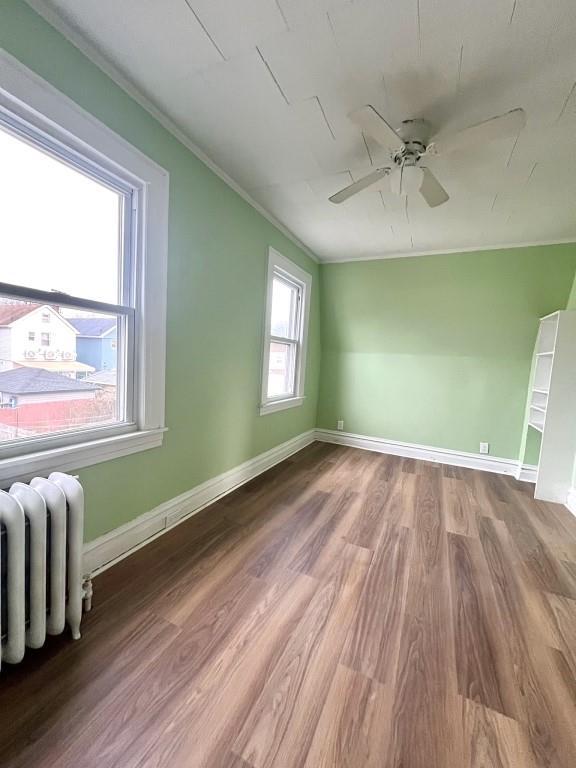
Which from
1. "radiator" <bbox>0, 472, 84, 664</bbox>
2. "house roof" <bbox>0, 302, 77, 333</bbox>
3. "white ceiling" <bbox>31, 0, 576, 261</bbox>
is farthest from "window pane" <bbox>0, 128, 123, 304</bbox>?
"radiator" <bbox>0, 472, 84, 664</bbox>

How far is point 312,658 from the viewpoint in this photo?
48.4 inches

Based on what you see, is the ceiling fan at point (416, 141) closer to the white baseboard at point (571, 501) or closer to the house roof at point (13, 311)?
the house roof at point (13, 311)

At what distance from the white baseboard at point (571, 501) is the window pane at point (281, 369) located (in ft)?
9.40

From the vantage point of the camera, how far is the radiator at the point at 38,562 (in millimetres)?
1020

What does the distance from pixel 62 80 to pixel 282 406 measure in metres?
2.79

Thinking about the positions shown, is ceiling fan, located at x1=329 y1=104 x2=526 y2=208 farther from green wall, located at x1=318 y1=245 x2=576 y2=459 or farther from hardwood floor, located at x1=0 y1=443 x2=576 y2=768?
hardwood floor, located at x1=0 y1=443 x2=576 y2=768

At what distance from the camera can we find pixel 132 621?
1.34m

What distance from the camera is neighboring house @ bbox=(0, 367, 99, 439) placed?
4.26ft

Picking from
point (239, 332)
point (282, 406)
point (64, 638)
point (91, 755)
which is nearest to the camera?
point (91, 755)

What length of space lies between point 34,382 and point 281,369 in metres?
2.49

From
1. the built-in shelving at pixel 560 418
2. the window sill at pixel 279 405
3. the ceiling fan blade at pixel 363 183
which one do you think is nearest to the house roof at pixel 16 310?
the ceiling fan blade at pixel 363 183

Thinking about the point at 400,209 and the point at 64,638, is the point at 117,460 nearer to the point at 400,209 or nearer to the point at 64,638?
the point at 64,638

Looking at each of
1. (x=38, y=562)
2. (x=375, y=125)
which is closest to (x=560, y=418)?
(x=375, y=125)

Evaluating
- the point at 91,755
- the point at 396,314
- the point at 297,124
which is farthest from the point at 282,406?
the point at 91,755
